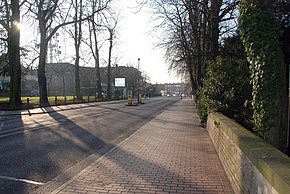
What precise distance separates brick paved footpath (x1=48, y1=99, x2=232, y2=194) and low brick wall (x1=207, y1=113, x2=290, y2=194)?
0.49m

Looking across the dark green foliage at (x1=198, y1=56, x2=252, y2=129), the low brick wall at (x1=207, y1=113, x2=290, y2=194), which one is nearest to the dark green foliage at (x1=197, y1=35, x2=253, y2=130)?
the dark green foliage at (x1=198, y1=56, x2=252, y2=129)

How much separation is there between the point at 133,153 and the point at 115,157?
65 centimetres

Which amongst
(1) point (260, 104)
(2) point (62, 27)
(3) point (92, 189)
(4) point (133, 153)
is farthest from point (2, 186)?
(2) point (62, 27)

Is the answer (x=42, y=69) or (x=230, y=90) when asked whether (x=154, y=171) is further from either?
(x=42, y=69)

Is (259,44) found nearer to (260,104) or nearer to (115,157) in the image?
(260,104)

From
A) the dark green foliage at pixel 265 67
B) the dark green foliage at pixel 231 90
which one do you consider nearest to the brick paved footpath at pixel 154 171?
the dark green foliage at pixel 265 67

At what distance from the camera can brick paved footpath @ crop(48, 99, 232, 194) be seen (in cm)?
509

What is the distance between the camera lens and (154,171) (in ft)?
20.2

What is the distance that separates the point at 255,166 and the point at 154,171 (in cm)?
287

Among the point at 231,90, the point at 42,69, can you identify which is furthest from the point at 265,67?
the point at 42,69

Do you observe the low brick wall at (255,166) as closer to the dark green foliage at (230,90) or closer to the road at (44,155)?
the road at (44,155)

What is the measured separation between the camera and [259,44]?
612cm

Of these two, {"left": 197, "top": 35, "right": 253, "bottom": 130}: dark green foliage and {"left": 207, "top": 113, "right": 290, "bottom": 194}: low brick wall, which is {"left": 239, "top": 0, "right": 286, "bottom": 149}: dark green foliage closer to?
{"left": 207, "top": 113, "right": 290, "bottom": 194}: low brick wall

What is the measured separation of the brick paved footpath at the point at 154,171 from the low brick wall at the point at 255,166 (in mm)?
489
